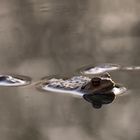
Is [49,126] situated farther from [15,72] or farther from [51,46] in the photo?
[51,46]

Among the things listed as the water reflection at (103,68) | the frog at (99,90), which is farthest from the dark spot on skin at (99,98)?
the water reflection at (103,68)

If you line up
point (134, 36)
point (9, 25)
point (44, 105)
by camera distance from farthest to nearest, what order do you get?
point (9, 25), point (134, 36), point (44, 105)

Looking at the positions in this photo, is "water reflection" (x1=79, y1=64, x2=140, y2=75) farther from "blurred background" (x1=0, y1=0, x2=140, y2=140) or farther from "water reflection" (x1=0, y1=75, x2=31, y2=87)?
"water reflection" (x1=0, y1=75, x2=31, y2=87)

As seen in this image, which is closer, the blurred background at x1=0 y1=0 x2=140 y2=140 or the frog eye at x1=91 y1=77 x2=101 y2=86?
the blurred background at x1=0 y1=0 x2=140 y2=140

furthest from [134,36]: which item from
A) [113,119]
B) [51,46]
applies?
[113,119]

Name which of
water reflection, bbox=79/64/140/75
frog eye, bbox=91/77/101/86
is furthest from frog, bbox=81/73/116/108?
water reflection, bbox=79/64/140/75

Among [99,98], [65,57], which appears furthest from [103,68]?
[99,98]

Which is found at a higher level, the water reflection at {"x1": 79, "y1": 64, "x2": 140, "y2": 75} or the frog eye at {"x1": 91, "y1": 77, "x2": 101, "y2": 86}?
the frog eye at {"x1": 91, "y1": 77, "x2": 101, "y2": 86}

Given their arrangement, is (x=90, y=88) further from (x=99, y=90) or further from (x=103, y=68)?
(x=103, y=68)
